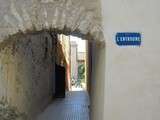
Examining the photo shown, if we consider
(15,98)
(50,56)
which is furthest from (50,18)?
(50,56)

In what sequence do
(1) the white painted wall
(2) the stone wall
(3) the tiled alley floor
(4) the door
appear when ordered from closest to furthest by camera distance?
(1) the white painted wall < (2) the stone wall < (3) the tiled alley floor < (4) the door

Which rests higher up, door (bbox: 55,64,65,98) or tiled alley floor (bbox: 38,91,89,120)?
door (bbox: 55,64,65,98)

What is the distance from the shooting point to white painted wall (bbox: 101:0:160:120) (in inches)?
234

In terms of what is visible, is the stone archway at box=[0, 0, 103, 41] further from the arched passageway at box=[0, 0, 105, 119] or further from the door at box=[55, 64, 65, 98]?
the door at box=[55, 64, 65, 98]

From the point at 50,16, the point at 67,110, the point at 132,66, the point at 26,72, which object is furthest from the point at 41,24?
the point at 67,110

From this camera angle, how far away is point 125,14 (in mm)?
5961

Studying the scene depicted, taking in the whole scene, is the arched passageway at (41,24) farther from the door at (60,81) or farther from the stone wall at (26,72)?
the door at (60,81)

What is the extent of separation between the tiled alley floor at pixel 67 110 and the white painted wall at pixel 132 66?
4.96 meters

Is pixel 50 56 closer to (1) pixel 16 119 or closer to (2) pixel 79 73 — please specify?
(1) pixel 16 119

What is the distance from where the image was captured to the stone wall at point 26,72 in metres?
7.21

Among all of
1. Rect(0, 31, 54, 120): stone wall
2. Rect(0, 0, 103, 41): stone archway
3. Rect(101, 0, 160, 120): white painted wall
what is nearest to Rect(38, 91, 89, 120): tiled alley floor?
Rect(0, 31, 54, 120): stone wall

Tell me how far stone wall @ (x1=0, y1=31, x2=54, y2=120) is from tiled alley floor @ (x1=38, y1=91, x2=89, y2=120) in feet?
0.78

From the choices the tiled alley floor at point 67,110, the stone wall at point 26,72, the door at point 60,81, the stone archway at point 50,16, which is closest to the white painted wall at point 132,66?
the stone archway at point 50,16

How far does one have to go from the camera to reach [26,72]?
31.3ft
